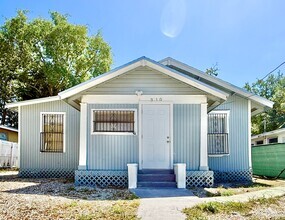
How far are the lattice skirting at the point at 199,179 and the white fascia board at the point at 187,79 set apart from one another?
2.33m

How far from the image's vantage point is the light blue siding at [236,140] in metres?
11.8

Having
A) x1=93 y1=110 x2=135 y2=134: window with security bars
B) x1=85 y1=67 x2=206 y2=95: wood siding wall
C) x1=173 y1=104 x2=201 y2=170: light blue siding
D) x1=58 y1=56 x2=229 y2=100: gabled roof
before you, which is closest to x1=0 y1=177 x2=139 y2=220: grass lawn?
x1=93 y1=110 x2=135 y2=134: window with security bars

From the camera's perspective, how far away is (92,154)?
9.69 metres

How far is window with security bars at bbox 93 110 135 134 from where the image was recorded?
32.1ft

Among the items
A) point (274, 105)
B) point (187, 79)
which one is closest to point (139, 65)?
point (187, 79)

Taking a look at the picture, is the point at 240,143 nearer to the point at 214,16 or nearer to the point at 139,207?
the point at 214,16

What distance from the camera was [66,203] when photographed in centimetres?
666

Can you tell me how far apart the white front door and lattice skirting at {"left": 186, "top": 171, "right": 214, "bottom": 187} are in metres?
0.72

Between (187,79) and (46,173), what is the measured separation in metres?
6.90

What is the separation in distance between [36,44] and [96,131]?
64.7 ft

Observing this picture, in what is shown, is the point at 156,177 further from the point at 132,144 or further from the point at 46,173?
the point at 46,173

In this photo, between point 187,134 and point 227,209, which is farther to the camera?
point 187,134

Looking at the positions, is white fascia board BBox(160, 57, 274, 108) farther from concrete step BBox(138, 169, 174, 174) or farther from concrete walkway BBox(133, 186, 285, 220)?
concrete walkway BBox(133, 186, 285, 220)

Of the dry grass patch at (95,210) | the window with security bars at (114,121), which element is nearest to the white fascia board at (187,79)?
the window with security bars at (114,121)
